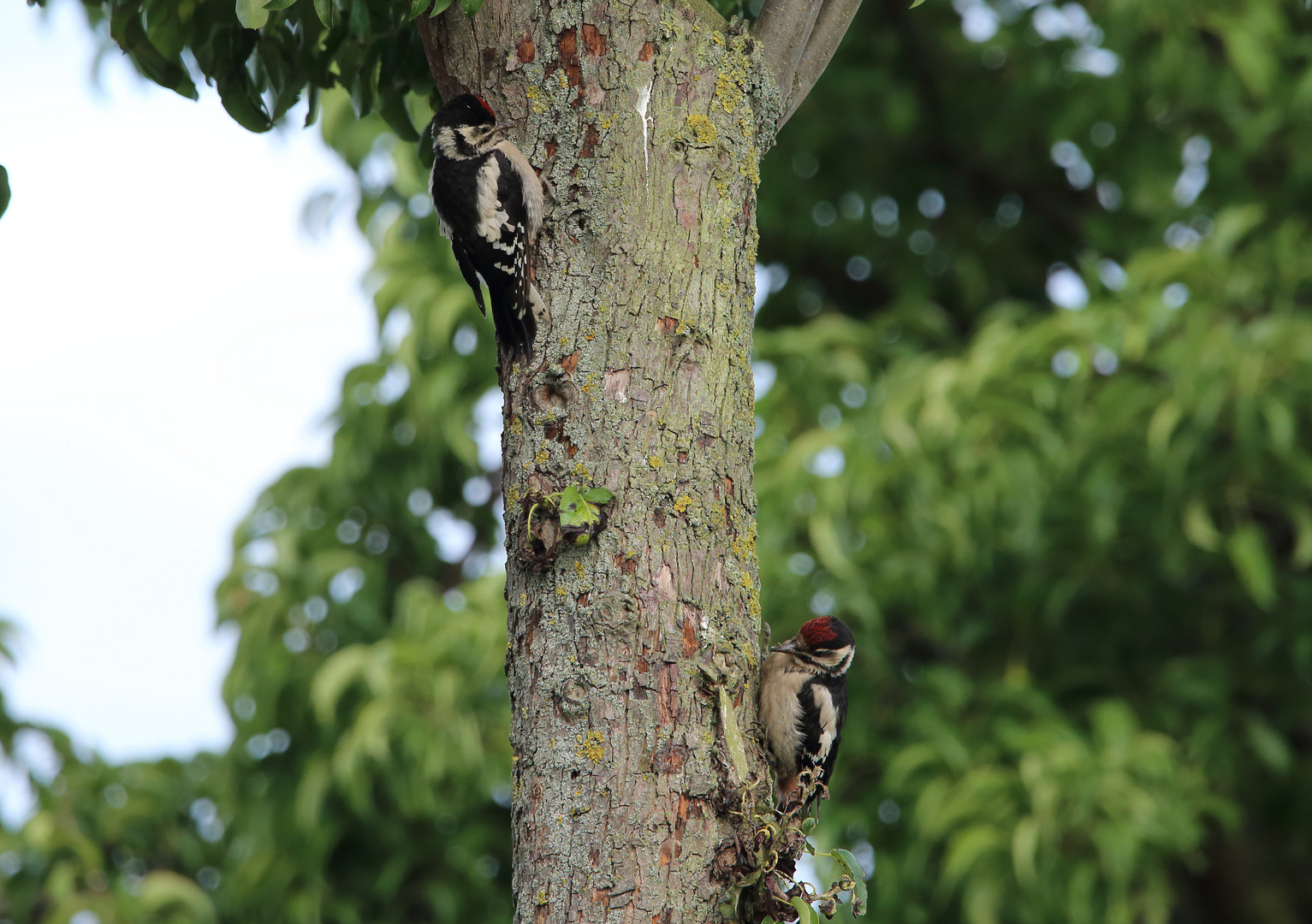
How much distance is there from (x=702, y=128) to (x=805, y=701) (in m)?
1.35

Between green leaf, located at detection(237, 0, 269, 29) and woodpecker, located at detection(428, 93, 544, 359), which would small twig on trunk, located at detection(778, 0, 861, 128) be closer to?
woodpecker, located at detection(428, 93, 544, 359)

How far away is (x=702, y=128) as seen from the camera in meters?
2.39

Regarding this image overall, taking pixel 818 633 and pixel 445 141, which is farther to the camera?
pixel 818 633

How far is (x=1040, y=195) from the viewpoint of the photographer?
293 inches

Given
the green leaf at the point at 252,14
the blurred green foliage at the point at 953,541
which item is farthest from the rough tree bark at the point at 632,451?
the blurred green foliage at the point at 953,541

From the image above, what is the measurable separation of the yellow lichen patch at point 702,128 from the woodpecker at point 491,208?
1.00 feet

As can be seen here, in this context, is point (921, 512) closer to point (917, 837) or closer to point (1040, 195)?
point (917, 837)

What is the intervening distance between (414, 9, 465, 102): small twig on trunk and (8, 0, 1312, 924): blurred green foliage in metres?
2.85

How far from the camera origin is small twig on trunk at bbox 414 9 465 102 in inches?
100

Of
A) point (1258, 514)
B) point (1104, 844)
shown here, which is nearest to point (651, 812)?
point (1104, 844)

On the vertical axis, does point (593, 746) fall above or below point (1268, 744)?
above

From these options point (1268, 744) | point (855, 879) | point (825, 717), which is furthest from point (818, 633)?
point (1268, 744)

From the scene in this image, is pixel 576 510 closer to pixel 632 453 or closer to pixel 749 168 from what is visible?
pixel 632 453

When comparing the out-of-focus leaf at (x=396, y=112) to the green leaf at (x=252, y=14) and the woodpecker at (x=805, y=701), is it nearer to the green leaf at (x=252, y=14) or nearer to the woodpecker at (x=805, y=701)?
the green leaf at (x=252, y=14)
